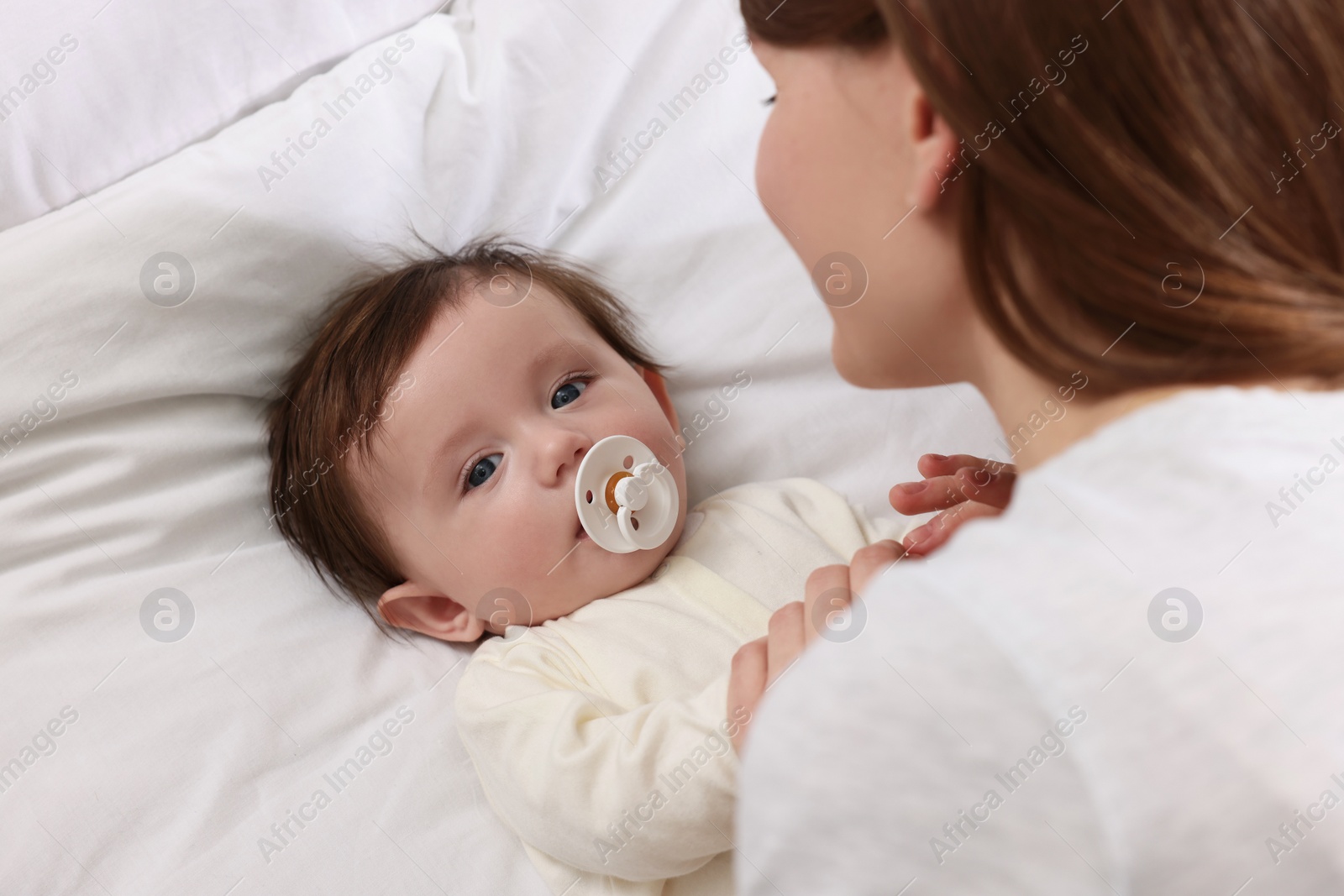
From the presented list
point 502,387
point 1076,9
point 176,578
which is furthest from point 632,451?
point 1076,9

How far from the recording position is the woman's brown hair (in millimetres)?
691

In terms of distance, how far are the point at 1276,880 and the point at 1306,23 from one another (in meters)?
0.55

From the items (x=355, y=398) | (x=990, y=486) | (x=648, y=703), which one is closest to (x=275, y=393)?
(x=355, y=398)

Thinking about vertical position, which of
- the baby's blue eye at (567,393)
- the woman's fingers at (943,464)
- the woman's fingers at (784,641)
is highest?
the baby's blue eye at (567,393)

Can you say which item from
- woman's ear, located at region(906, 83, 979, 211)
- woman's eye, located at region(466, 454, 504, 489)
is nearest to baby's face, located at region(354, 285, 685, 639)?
woman's eye, located at region(466, 454, 504, 489)

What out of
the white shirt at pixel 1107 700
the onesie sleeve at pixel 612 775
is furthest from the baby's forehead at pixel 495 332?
the white shirt at pixel 1107 700

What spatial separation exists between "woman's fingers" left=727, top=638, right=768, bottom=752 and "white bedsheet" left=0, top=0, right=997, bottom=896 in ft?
1.17

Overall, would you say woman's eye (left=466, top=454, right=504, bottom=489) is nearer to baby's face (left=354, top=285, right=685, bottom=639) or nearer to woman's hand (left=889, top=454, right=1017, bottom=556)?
baby's face (left=354, top=285, right=685, bottom=639)

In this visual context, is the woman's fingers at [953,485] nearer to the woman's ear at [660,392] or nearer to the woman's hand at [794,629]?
the woman's hand at [794,629]

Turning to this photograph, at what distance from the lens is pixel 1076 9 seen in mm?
684

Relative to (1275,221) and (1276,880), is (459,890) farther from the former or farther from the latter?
(1275,221)

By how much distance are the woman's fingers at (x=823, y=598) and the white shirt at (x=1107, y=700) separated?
0.24 meters

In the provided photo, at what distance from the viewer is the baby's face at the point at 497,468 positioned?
126cm

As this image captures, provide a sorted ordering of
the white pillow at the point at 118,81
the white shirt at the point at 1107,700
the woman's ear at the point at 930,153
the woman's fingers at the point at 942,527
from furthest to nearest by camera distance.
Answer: the white pillow at the point at 118,81 → the woman's fingers at the point at 942,527 → the woman's ear at the point at 930,153 → the white shirt at the point at 1107,700
